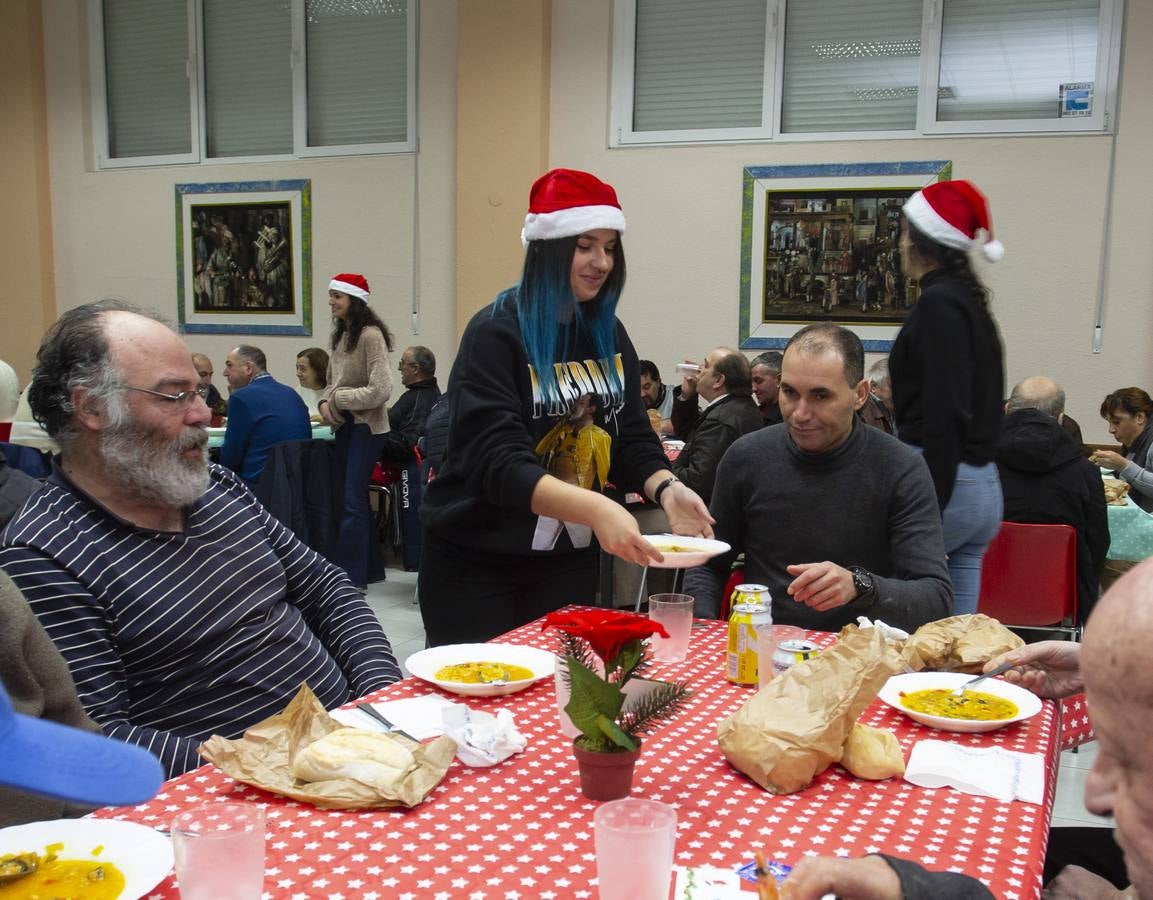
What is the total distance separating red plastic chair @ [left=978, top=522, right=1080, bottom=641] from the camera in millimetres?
3719

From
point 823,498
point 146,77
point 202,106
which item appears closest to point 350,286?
point 202,106

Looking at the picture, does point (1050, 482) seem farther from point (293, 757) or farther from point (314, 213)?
point (314, 213)

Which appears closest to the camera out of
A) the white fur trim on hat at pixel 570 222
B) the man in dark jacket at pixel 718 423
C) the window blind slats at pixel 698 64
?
the white fur trim on hat at pixel 570 222

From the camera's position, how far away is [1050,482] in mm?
4008

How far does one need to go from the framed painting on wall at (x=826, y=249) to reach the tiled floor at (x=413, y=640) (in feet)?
10.2

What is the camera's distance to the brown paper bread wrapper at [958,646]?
75.2 inches

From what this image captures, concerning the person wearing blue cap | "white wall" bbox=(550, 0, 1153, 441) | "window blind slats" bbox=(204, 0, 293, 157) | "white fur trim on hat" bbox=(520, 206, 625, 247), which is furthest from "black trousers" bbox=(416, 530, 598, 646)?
"window blind slats" bbox=(204, 0, 293, 157)

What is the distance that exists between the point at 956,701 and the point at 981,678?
9 cm

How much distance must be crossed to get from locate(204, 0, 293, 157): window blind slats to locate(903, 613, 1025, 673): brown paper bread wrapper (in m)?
7.93

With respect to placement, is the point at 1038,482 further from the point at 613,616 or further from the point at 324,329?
the point at 324,329

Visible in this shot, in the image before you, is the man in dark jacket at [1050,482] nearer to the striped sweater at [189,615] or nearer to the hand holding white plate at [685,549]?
the hand holding white plate at [685,549]

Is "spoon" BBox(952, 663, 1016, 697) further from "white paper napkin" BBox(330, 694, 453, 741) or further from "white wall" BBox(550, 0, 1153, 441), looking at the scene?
"white wall" BBox(550, 0, 1153, 441)

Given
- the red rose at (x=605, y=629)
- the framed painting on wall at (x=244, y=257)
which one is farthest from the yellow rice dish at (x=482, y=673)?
the framed painting on wall at (x=244, y=257)

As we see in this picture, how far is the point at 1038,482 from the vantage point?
4.04 metres
